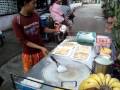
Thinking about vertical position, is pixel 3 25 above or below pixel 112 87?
below

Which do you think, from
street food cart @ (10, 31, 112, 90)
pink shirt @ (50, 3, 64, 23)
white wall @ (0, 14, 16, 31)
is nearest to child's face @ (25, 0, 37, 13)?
street food cart @ (10, 31, 112, 90)

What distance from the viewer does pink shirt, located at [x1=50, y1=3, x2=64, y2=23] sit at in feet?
26.2

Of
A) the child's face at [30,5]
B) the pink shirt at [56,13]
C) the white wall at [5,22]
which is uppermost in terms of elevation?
the child's face at [30,5]

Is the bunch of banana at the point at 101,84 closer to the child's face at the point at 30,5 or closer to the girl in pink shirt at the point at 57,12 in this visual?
the child's face at the point at 30,5

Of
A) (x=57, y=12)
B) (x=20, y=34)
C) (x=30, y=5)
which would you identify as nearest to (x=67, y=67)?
(x=20, y=34)

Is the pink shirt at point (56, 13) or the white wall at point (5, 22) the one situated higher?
the pink shirt at point (56, 13)

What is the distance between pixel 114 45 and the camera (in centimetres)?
303

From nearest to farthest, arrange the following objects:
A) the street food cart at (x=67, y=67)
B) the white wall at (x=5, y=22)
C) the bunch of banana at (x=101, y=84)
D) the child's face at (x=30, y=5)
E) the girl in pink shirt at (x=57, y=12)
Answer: the bunch of banana at (x=101, y=84), the street food cart at (x=67, y=67), the child's face at (x=30, y=5), the girl in pink shirt at (x=57, y=12), the white wall at (x=5, y=22)

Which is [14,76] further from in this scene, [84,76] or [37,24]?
[37,24]

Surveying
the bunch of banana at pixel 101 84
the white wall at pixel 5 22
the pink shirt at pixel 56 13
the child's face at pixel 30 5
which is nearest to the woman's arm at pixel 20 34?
the child's face at pixel 30 5

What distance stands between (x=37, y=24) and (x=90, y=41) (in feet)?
2.87

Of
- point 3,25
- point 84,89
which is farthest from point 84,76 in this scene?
point 3,25

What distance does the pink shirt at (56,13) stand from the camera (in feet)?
26.2

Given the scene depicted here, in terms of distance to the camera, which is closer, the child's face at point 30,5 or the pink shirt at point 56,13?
the child's face at point 30,5
